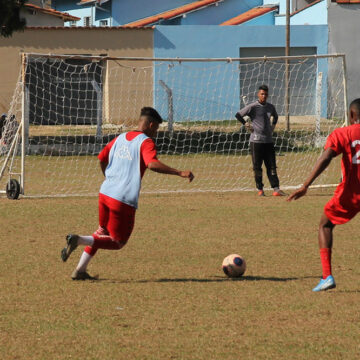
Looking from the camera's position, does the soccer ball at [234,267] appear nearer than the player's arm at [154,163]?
No

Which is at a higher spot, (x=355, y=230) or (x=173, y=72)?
(x=173, y=72)

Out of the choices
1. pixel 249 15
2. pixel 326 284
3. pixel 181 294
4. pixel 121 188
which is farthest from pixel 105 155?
pixel 249 15

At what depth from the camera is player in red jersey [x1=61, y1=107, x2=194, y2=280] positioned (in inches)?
305

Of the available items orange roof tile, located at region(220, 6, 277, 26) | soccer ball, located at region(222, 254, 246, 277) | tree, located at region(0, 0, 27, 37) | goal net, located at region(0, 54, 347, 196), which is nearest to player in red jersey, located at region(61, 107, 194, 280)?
soccer ball, located at region(222, 254, 246, 277)

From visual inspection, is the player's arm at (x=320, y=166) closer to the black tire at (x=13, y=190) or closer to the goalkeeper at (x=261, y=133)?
the goalkeeper at (x=261, y=133)

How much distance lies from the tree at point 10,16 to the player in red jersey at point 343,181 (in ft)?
61.0

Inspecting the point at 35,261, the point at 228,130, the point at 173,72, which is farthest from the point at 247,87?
the point at 35,261

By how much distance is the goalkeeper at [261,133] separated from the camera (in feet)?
48.7

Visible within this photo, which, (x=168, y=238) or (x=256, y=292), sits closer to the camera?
(x=256, y=292)

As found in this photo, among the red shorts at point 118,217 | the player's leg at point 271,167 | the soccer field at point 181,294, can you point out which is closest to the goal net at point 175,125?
the player's leg at point 271,167

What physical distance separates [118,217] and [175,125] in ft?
57.0

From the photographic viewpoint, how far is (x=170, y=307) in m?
6.91

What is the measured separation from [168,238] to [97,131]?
42.7 ft

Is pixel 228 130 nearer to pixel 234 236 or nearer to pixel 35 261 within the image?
pixel 234 236
